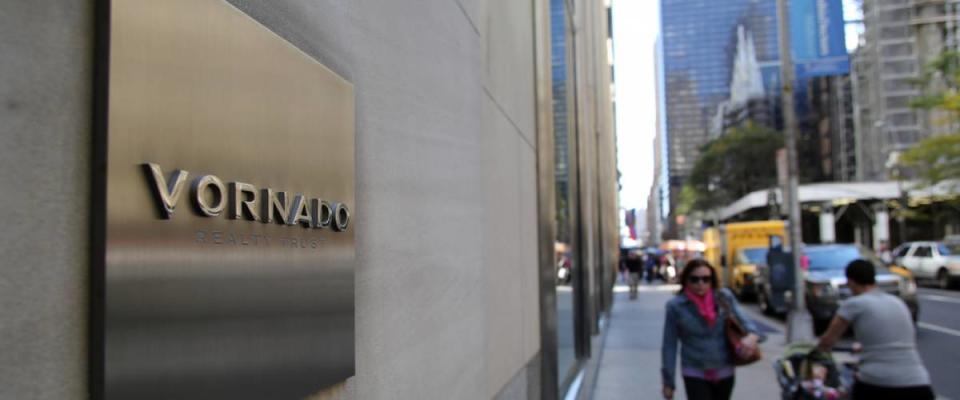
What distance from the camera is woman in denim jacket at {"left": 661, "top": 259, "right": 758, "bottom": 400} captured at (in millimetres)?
4965

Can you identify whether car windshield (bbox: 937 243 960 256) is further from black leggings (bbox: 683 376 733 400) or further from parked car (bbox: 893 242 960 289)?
black leggings (bbox: 683 376 733 400)

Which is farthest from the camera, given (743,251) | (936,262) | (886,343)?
(936,262)

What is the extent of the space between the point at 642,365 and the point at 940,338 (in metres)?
6.43

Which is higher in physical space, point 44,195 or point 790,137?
point 790,137

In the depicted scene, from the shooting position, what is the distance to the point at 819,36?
13.4 metres

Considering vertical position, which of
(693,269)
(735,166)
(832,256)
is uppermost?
(735,166)

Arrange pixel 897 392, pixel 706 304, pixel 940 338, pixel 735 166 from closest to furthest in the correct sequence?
1. pixel 897 392
2. pixel 706 304
3. pixel 940 338
4. pixel 735 166

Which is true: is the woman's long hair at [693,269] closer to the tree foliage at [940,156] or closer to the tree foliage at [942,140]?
the tree foliage at [942,140]

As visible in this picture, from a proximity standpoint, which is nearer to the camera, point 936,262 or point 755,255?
point 755,255

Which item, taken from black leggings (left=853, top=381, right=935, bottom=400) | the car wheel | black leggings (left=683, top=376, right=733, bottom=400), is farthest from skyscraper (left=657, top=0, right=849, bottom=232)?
black leggings (left=853, top=381, right=935, bottom=400)

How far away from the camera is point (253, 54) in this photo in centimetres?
166

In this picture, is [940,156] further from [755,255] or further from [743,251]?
[755,255]

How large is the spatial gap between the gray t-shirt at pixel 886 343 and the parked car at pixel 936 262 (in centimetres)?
2575

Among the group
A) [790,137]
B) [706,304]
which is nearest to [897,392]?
[706,304]
